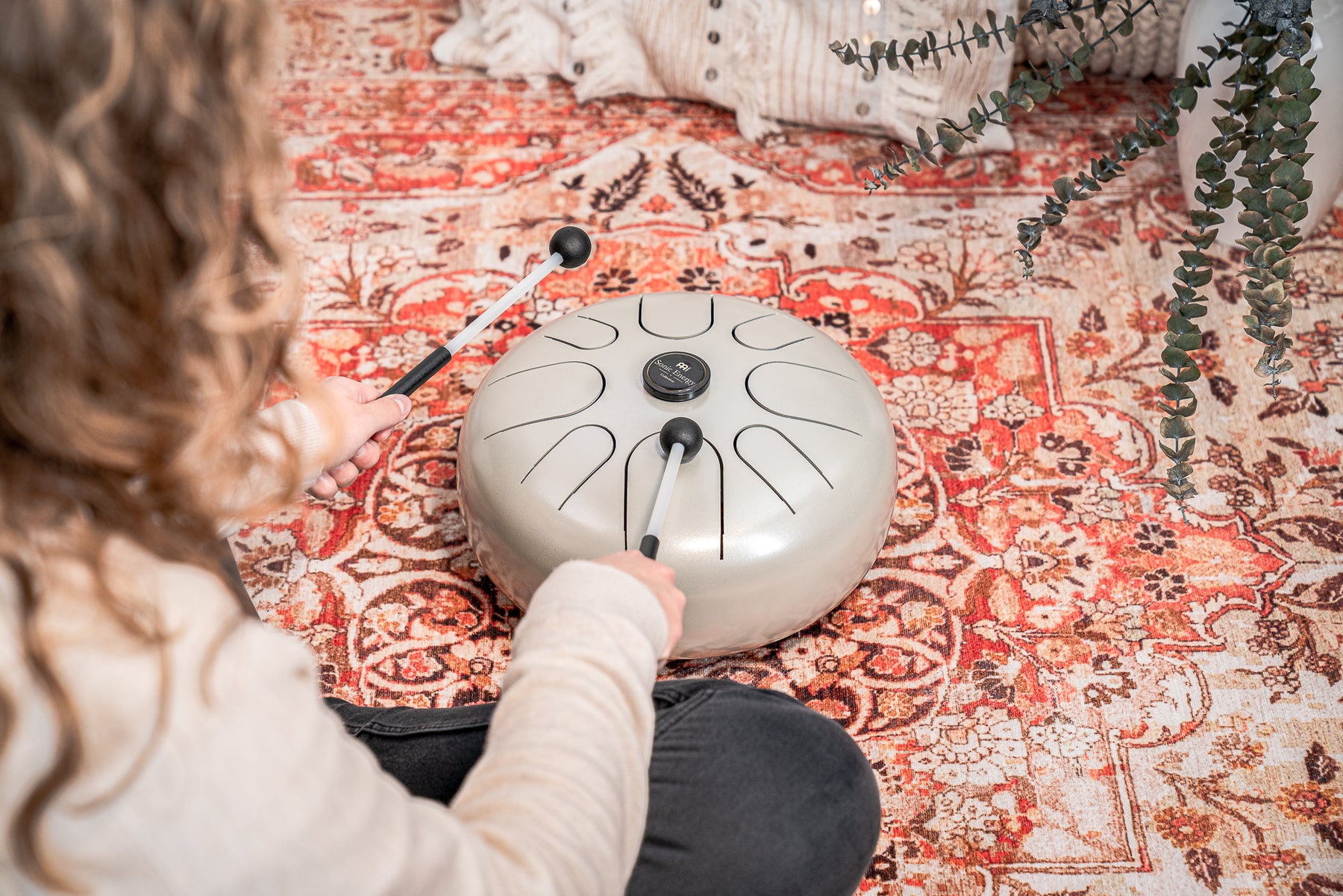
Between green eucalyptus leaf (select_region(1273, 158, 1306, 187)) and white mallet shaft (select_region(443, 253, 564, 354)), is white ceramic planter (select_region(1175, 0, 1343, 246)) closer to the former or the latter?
green eucalyptus leaf (select_region(1273, 158, 1306, 187))

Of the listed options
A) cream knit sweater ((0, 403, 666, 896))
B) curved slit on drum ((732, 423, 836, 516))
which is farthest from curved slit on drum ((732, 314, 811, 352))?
cream knit sweater ((0, 403, 666, 896))

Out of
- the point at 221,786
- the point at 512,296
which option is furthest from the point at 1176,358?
the point at 221,786

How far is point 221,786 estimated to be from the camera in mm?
461

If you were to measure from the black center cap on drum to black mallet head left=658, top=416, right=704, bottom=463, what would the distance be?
56 millimetres

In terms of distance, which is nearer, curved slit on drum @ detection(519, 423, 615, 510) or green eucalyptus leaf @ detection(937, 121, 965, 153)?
curved slit on drum @ detection(519, 423, 615, 510)

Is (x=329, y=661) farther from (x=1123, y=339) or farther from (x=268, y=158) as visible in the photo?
(x=1123, y=339)

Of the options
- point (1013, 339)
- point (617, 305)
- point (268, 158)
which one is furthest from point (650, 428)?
point (1013, 339)

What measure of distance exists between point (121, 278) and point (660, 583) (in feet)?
1.35

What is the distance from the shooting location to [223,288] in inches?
19.1

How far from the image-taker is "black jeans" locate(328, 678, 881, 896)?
73 cm

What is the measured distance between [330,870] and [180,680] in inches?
4.4

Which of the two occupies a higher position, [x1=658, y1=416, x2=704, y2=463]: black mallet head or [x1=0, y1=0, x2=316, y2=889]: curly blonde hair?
[x1=0, y1=0, x2=316, y2=889]: curly blonde hair

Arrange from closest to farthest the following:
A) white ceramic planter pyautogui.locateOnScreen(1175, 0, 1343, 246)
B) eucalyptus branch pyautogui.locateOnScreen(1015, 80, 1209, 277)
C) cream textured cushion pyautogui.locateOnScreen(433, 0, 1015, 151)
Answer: eucalyptus branch pyautogui.locateOnScreen(1015, 80, 1209, 277), white ceramic planter pyautogui.locateOnScreen(1175, 0, 1343, 246), cream textured cushion pyautogui.locateOnScreen(433, 0, 1015, 151)

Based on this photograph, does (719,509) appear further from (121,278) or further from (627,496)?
(121,278)
